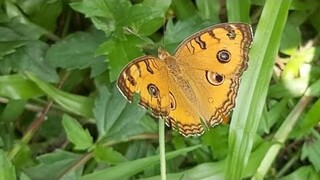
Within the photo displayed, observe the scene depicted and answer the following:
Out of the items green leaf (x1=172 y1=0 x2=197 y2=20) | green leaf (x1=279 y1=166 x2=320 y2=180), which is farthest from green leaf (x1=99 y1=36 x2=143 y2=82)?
green leaf (x1=279 y1=166 x2=320 y2=180)

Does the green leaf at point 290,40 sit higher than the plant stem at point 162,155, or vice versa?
the green leaf at point 290,40

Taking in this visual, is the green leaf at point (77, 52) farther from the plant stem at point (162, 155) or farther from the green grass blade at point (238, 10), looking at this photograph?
the green grass blade at point (238, 10)

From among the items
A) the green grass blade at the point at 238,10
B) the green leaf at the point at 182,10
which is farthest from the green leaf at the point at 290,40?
the green leaf at the point at 182,10

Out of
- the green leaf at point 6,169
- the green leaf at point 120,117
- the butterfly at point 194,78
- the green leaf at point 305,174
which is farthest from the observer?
the green leaf at point 305,174

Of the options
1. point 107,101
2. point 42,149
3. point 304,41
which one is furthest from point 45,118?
point 304,41

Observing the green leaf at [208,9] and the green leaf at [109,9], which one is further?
the green leaf at [208,9]

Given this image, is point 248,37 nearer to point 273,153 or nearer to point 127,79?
point 127,79

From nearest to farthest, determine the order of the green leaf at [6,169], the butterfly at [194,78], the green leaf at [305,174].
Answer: the butterfly at [194,78] → the green leaf at [6,169] → the green leaf at [305,174]
